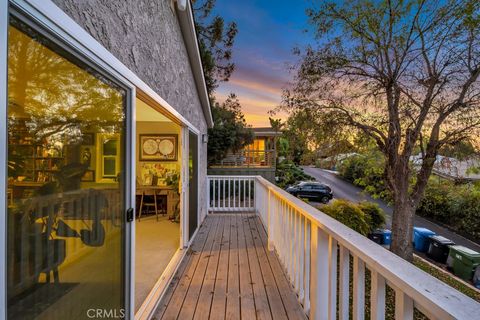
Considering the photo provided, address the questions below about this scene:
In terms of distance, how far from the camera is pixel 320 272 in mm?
1825

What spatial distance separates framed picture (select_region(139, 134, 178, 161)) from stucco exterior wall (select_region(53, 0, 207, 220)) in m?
3.24

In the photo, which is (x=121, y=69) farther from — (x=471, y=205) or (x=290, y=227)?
(x=471, y=205)

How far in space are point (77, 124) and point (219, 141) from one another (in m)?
12.9

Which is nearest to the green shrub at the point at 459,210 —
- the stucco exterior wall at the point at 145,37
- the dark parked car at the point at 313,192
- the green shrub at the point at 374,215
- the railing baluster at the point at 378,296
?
the green shrub at the point at 374,215

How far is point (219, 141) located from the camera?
14.2 metres

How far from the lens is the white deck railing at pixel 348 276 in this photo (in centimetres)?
82

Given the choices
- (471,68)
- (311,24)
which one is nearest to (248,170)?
(311,24)

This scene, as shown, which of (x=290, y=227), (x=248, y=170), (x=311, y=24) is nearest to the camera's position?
(x=290, y=227)

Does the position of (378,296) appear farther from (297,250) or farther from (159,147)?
(159,147)

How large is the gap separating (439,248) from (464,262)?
A: 1435 millimetres

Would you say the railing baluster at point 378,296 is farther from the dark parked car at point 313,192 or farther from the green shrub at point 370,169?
the dark parked car at point 313,192

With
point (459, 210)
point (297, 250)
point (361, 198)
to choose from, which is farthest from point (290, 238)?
point (361, 198)

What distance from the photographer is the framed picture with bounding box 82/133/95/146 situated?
1394mm

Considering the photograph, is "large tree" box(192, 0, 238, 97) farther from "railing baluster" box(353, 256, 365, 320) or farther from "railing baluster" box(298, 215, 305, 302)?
"railing baluster" box(353, 256, 365, 320)
